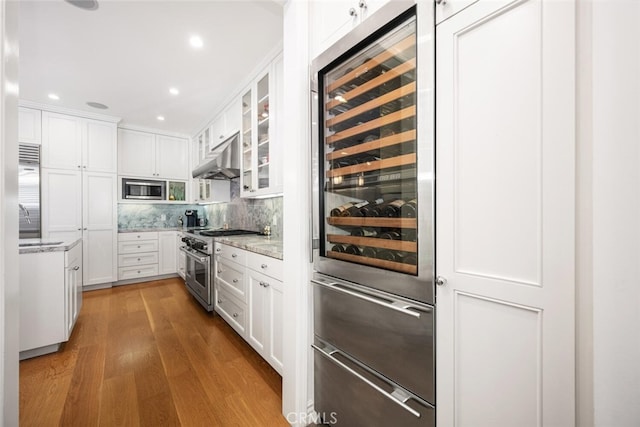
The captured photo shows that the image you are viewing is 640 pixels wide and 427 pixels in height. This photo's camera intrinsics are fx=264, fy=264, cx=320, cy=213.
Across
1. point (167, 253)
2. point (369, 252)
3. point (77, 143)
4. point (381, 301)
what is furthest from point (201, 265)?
point (77, 143)

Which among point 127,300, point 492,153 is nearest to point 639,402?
point 492,153

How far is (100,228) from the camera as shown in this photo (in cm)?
416

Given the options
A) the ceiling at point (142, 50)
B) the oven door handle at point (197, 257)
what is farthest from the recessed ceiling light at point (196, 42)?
the oven door handle at point (197, 257)

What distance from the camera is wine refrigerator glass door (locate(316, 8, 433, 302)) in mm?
1054

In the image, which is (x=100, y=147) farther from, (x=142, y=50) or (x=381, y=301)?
(x=381, y=301)

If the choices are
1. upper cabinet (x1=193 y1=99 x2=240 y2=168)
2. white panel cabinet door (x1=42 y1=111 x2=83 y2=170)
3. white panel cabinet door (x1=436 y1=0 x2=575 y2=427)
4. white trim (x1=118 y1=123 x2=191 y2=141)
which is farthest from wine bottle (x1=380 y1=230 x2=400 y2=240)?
white trim (x1=118 y1=123 x2=191 y2=141)

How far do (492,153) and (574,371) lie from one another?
24.8 inches

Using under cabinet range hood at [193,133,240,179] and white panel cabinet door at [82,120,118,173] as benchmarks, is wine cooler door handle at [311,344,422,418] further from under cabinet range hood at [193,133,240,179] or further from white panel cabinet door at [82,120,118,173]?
white panel cabinet door at [82,120,118,173]

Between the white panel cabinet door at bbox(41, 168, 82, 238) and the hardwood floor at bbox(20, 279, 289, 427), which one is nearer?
the hardwood floor at bbox(20, 279, 289, 427)

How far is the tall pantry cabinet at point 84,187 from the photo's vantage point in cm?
377

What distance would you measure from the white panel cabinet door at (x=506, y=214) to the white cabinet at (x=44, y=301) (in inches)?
116

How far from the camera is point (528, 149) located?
75 cm

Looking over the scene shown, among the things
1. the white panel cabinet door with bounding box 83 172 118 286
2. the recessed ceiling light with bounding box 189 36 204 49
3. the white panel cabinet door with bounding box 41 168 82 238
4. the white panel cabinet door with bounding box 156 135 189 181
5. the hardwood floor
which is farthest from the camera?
the white panel cabinet door with bounding box 156 135 189 181

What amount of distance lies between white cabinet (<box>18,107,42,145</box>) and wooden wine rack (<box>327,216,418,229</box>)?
15.5ft
